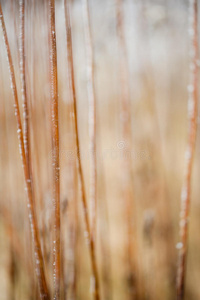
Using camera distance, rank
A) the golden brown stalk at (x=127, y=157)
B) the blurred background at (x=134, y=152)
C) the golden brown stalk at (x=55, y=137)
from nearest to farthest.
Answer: the golden brown stalk at (x=55, y=137)
the golden brown stalk at (x=127, y=157)
the blurred background at (x=134, y=152)

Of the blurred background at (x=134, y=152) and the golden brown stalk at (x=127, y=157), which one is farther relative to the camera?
the blurred background at (x=134, y=152)

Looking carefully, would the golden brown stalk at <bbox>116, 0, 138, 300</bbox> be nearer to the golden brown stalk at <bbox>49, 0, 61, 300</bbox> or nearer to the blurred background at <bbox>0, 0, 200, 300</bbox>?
the blurred background at <bbox>0, 0, 200, 300</bbox>

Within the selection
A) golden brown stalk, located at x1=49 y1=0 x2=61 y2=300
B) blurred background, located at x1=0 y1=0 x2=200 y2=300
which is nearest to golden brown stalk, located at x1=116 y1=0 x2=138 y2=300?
blurred background, located at x1=0 y1=0 x2=200 y2=300

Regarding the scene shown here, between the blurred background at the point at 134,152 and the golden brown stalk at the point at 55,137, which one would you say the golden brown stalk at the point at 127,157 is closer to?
the blurred background at the point at 134,152

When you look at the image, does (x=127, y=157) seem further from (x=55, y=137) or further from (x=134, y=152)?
(x=55, y=137)

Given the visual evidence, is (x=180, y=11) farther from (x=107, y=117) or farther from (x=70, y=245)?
(x=70, y=245)

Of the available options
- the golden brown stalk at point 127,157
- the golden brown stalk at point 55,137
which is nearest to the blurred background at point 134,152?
the golden brown stalk at point 127,157

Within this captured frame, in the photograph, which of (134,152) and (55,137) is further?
(134,152)

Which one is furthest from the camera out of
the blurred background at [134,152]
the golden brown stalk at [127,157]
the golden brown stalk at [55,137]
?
the blurred background at [134,152]

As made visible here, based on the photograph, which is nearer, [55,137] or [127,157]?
[55,137]

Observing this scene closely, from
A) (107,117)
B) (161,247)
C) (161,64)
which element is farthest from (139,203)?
(161,64)

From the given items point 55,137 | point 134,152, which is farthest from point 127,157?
point 55,137
